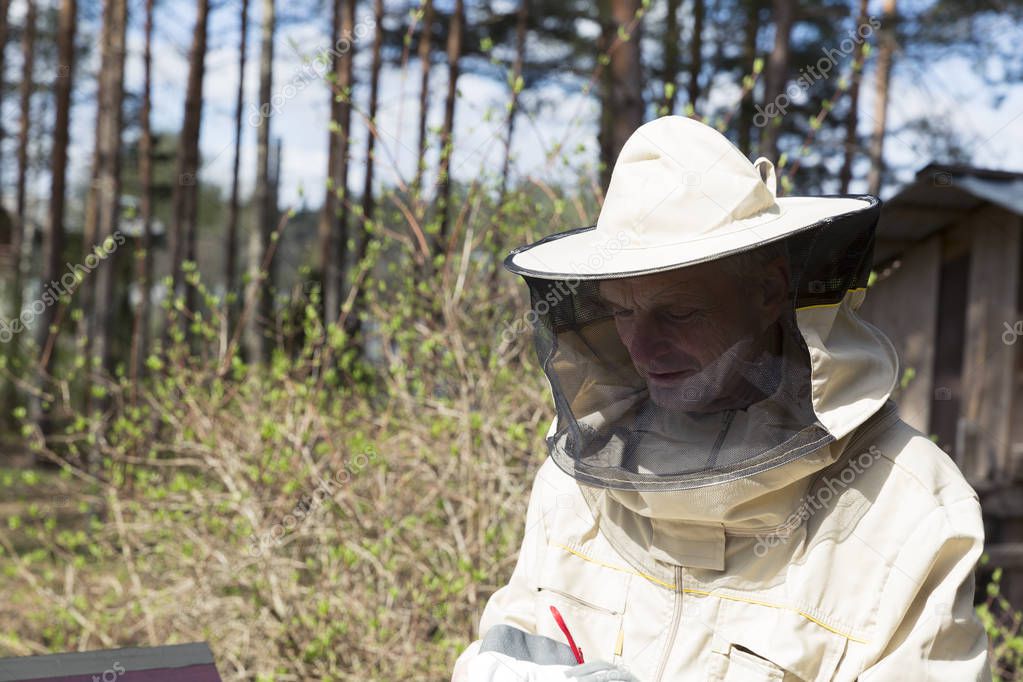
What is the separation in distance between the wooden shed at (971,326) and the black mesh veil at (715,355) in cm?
583

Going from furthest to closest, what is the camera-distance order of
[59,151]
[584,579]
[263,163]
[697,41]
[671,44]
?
[697,41] < [671,44] < [263,163] < [59,151] < [584,579]

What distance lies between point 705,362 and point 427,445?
10.4ft

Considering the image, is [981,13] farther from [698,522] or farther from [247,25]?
[698,522]

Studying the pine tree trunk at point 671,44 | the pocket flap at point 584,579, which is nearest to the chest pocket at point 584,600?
the pocket flap at point 584,579

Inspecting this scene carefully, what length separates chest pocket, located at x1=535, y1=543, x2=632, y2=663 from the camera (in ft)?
6.63

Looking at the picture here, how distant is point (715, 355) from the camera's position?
6.50 feet

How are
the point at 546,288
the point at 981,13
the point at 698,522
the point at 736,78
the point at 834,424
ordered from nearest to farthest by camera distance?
the point at 834,424
the point at 698,522
the point at 546,288
the point at 981,13
the point at 736,78

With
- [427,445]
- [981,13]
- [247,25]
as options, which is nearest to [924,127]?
[981,13]

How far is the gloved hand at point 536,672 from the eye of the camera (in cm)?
175

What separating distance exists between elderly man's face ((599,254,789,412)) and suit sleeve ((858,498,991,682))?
49 cm

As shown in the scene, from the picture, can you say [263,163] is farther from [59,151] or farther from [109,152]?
[59,151]

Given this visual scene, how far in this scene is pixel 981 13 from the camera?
42.7 ft

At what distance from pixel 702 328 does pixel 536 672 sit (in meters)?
0.79

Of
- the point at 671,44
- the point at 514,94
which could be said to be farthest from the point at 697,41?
the point at 514,94
